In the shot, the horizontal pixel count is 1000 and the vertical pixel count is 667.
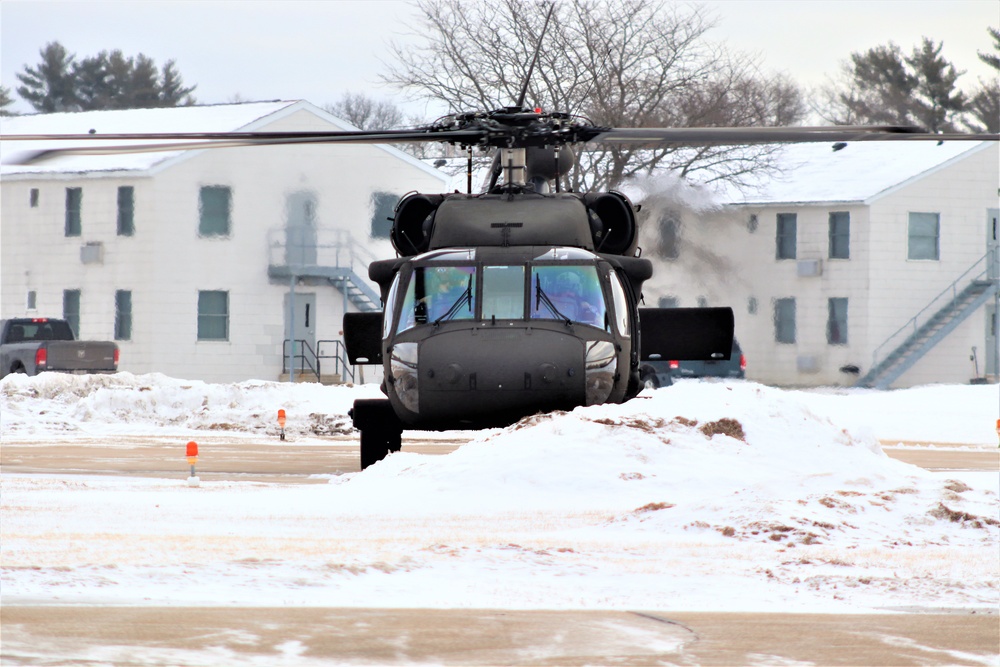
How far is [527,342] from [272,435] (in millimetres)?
13549

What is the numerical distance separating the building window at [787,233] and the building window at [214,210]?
15.8m

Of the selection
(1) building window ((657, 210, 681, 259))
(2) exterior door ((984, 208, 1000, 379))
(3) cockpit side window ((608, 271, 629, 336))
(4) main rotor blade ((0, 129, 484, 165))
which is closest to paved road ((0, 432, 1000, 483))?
(3) cockpit side window ((608, 271, 629, 336))

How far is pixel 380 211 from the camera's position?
4041 centimetres

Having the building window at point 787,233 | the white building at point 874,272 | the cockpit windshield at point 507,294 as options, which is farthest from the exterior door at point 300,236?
the cockpit windshield at point 507,294

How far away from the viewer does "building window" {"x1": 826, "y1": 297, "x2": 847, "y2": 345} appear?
43.2 m

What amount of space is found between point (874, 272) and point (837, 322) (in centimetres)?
178

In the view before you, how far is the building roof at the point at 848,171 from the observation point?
44062mm

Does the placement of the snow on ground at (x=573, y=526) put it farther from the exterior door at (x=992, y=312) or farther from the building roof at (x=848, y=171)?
the exterior door at (x=992, y=312)

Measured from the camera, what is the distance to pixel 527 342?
14547 millimetres

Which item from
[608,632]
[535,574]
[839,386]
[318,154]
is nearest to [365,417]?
[535,574]

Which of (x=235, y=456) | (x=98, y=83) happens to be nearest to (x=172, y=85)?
(x=98, y=83)

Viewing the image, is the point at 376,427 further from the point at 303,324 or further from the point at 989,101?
the point at 989,101

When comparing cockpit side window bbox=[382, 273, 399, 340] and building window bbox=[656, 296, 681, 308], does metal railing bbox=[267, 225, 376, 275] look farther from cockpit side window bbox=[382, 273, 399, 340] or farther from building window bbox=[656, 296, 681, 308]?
cockpit side window bbox=[382, 273, 399, 340]

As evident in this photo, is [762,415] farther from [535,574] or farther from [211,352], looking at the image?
[211,352]
